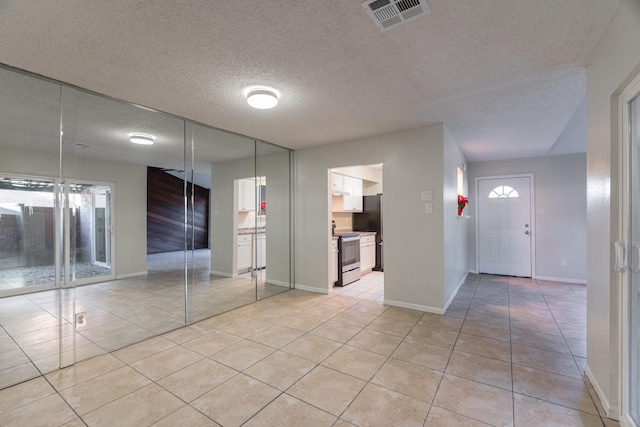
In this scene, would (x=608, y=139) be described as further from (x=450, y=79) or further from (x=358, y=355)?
(x=358, y=355)

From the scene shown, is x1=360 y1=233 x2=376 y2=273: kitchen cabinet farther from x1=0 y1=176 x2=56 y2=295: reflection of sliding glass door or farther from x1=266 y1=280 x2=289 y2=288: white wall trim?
x1=0 y1=176 x2=56 y2=295: reflection of sliding glass door

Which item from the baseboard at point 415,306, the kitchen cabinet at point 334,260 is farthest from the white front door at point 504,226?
the kitchen cabinet at point 334,260

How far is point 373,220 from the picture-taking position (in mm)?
6473

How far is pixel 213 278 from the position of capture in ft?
13.0

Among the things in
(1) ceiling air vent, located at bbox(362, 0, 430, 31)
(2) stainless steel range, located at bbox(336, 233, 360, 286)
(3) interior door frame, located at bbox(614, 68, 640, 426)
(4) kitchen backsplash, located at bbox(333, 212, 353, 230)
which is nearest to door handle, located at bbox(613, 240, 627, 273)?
(3) interior door frame, located at bbox(614, 68, 640, 426)

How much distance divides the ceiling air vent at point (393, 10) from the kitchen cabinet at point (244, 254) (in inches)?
138

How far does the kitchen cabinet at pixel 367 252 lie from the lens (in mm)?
5820

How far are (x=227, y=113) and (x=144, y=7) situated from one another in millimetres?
1616

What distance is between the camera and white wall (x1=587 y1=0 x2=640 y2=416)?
5.08ft

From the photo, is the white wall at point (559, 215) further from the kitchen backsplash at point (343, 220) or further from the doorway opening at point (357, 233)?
the kitchen backsplash at point (343, 220)

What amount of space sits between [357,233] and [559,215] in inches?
154

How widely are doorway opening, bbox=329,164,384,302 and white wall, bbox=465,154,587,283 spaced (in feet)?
9.93

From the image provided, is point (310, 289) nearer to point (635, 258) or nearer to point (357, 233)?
point (357, 233)

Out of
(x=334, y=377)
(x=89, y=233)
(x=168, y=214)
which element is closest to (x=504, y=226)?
A: (x=334, y=377)
